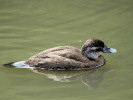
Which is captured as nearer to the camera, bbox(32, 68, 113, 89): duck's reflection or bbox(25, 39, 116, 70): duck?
bbox(32, 68, 113, 89): duck's reflection

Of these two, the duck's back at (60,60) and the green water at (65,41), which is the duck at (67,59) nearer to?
the duck's back at (60,60)

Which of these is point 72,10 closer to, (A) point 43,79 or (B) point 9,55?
(B) point 9,55

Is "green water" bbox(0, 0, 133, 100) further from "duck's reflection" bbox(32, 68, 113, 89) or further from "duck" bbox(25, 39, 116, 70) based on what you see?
"duck" bbox(25, 39, 116, 70)

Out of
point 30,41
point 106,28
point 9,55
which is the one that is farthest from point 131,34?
point 9,55

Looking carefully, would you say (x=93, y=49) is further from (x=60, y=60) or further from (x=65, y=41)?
(x=65, y=41)

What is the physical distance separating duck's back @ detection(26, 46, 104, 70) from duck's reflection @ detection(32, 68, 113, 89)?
A: 14 cm

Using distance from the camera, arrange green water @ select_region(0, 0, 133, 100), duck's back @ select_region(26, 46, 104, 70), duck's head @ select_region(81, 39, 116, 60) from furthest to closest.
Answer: duck's head @ select_region(81, 39, 116, 60)
duck's back @ select_region(26, 46, 104, 70)
green water @ select_region(0, 0, 133, 100)

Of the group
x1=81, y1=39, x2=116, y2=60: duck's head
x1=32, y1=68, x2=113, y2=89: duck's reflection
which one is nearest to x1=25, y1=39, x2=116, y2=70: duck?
x1=81, y1=39, x2=116, y2=60: duck's head

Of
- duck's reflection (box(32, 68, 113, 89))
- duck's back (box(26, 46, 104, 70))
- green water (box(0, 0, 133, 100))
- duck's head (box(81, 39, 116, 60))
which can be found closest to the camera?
green water (box(0, 0, 133, 100))

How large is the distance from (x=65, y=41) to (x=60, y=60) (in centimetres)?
196

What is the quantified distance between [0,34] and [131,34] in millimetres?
3577

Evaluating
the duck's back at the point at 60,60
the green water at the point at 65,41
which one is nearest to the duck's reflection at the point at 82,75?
the green water at the point at 65,41

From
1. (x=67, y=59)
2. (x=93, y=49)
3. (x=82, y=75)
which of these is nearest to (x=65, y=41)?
(x=93, y=49)

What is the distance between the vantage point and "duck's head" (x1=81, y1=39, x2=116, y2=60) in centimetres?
923
